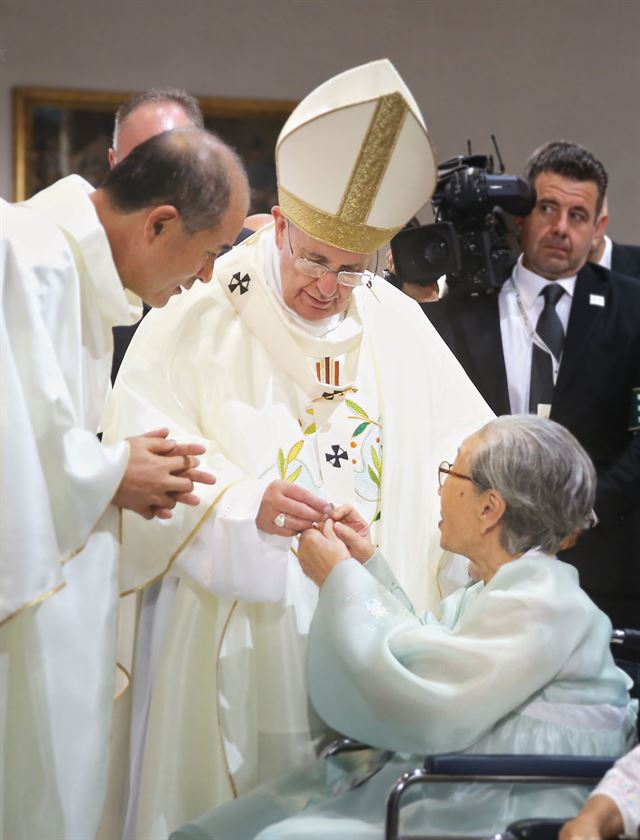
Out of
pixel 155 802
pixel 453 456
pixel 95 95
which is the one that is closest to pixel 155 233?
pixel 453 456

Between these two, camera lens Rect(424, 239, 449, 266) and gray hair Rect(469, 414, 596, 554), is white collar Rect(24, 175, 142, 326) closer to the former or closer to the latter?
gray hair Rect(469, 414, 596, 554)

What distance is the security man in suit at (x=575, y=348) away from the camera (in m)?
4.04

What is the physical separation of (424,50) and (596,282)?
2637mm

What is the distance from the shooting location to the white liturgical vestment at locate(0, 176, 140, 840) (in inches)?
90.8

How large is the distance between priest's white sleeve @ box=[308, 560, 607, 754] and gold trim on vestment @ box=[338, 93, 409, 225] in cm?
89

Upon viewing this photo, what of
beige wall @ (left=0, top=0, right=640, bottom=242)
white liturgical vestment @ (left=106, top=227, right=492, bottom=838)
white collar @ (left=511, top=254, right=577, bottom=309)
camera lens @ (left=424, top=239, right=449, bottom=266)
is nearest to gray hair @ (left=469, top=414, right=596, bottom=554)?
white liturgical vestment @ (left=106, top=227, right=492, bottom=838)

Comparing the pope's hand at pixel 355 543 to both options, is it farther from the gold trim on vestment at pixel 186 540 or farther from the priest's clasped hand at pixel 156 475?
the priest's clasped hand at pixel 156 475

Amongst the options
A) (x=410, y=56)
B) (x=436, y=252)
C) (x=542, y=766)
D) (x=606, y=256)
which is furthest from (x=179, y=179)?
(x=410, y=56)

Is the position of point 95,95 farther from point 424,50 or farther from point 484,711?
point 484,711

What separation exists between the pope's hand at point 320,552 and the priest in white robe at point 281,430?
0.04 metres

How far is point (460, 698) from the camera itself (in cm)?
245

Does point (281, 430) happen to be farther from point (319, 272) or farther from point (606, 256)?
point (606, 256)

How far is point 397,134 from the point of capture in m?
2.95

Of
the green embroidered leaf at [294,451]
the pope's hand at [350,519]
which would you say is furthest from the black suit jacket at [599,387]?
the pope's hand at [350,519]
